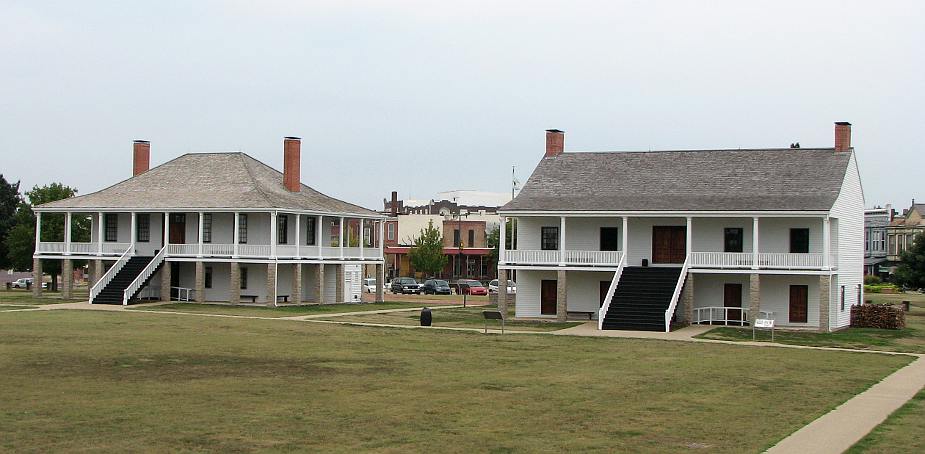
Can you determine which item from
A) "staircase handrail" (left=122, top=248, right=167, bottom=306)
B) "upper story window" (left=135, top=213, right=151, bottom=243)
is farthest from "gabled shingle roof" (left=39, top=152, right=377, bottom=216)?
"staircase handrail" (left=122, top=248, right=167, bottom=306)

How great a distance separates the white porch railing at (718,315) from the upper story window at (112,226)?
104 ft

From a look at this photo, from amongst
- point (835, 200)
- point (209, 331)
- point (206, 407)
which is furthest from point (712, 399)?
point (835, 200)

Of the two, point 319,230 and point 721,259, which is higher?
point 319,230

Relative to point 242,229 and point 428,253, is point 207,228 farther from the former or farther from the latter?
point 428,253

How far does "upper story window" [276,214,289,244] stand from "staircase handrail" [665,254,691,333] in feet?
70.5

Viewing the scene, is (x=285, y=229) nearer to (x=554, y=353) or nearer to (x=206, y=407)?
(x=554, y=353)

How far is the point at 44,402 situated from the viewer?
2041 cm

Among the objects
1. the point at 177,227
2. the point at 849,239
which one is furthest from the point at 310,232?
the point at 849,239

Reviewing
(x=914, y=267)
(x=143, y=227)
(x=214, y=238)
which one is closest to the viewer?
(x=214, y=238)

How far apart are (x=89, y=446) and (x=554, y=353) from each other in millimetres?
18962

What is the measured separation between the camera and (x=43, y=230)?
71875 mm

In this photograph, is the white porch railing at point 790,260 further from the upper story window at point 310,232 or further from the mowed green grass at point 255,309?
the upper story window at point 310,232

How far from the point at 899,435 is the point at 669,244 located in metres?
31.2

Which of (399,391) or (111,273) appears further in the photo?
(111,273)
